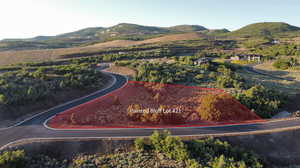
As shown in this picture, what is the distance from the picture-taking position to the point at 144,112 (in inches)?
971

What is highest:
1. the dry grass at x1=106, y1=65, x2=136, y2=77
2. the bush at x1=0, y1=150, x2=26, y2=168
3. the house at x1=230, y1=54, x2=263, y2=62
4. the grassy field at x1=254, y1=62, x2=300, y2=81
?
the house at x1=230, y1=54, x2=263, y2=62

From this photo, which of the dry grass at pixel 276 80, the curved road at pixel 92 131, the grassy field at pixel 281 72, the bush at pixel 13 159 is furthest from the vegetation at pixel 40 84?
the grassy field at pixel 281 72

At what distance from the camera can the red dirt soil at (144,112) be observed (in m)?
23.1

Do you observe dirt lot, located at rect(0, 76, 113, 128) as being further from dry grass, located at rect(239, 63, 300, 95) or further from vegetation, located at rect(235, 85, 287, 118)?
dry grass, located at rect(239, 63, 300, 95)

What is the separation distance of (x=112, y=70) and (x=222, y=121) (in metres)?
33.4

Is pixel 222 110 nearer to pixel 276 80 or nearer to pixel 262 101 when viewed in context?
pixel 262 101

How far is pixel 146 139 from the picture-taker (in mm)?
19391

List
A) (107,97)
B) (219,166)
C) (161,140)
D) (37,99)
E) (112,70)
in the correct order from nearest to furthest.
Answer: (219,166)
(161,140)
(37,99)
(107,97)
(112,70)

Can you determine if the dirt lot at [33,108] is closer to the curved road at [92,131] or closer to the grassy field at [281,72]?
the curved road at [92,131]

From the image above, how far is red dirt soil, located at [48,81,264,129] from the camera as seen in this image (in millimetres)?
23141

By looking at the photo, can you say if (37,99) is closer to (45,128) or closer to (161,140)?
(45,128)

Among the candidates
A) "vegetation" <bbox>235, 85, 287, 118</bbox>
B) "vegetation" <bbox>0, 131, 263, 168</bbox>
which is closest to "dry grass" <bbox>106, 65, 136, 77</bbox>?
"vegetation" <bbox>235, 85, 287, 118</bbox>

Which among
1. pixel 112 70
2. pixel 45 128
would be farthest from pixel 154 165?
pixel 112 70

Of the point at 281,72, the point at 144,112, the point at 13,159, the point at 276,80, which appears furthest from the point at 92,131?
the point at 281,72
